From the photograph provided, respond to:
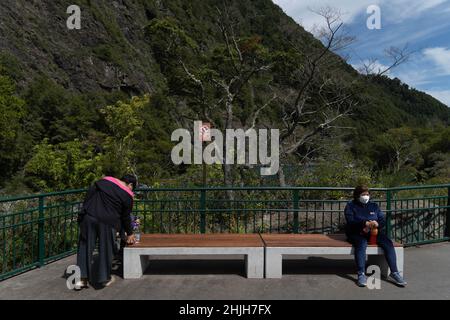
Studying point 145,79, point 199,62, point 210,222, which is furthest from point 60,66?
point 210,222

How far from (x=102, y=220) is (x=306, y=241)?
255 centimetres

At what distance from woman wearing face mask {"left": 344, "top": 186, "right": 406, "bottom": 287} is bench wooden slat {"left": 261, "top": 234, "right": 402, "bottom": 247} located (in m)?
0.16

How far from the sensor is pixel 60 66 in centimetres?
5816

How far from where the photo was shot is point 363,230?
16.9 ft

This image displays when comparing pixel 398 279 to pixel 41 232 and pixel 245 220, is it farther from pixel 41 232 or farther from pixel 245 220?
pixel 41 232

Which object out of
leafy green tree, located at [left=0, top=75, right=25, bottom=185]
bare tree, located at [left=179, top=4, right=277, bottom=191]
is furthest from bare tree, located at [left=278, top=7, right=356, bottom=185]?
leafy green tree, located at [left=0, top=75, right=25, bottom=185]

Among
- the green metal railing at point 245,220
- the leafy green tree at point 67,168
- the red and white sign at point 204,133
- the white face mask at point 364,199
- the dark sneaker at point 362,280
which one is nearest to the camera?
the dark sneaker at point 362,280

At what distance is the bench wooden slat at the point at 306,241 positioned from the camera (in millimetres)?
5219

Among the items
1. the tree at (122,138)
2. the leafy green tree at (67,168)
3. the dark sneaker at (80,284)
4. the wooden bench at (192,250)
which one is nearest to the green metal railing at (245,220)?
the wooden bench at (192,250)

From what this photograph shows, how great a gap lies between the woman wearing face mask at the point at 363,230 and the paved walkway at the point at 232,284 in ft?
0.64

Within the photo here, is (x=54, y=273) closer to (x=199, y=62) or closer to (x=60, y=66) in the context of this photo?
(x=199, y=62)

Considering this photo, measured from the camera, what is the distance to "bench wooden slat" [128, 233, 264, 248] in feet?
17.0

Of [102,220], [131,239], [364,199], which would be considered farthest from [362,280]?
[102,220]

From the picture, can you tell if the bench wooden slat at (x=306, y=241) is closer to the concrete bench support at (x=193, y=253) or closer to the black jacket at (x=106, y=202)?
the concrete bench support at (x=193, y=253)
